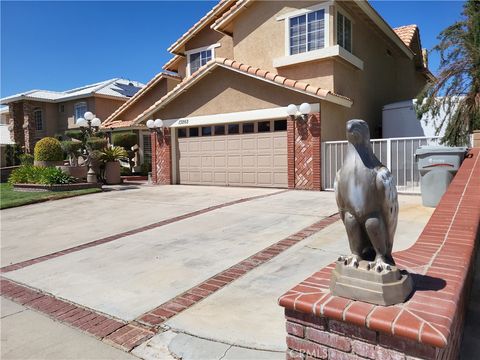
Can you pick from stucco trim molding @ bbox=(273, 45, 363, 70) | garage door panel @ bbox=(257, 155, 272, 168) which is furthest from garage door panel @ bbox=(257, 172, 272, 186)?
stucco trim molding @ bbox=(273, 45, 363, 70)

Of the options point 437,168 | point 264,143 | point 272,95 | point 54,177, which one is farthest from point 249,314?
point 54,177

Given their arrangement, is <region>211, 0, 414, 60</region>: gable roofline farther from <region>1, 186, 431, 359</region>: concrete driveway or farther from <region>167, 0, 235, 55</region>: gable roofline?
<region>1, 186, 431, 359</region>: concrete driveway

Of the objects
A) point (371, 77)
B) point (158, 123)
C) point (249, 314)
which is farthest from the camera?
point (371, 77)

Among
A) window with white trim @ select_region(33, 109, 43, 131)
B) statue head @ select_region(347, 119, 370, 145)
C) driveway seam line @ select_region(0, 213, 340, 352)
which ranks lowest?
driveway seam line @ select_region(0, 213, 340, 352)

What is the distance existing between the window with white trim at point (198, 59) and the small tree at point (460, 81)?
10.1m

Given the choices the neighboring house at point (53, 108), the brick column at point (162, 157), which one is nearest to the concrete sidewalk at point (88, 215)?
the brick column at point (162, 157)

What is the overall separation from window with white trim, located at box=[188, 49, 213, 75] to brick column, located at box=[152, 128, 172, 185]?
4332mm

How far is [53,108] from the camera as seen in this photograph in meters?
28.2

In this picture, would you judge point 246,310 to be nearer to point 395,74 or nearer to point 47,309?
point 47,309

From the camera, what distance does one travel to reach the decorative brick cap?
6.51 ft

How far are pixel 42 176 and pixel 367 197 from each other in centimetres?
1474

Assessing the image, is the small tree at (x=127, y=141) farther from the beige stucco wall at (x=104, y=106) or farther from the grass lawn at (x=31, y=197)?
the grass lawn at (x=31, y=197)

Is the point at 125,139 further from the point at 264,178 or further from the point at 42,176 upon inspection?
the point at 264,178

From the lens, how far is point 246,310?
378 centimetres
